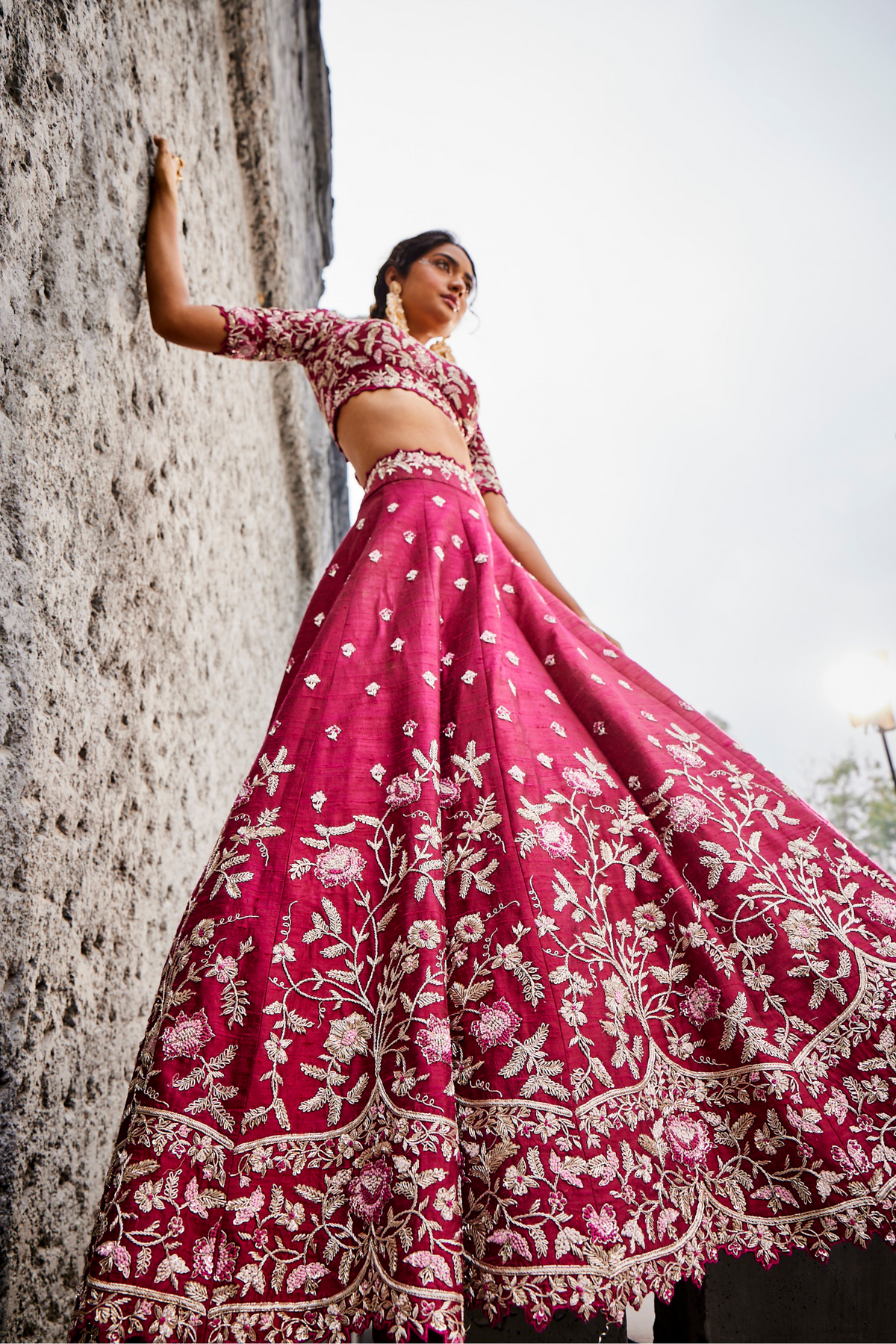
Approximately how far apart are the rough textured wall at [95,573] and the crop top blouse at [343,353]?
244mm

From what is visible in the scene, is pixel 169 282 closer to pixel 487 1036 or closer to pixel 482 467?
pixel 482 467

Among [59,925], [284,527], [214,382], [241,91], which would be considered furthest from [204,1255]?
[284,527]

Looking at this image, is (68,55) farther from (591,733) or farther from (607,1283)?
(607,1283)

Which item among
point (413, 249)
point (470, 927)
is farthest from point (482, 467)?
point (470, 927)

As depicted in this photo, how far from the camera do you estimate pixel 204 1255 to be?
27.7 inches

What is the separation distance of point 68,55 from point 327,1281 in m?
1.56

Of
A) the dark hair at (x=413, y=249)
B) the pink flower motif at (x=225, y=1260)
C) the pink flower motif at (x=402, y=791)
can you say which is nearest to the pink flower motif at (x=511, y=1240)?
the pink flower motif at (x=225, y=1260)

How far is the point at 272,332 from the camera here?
1692 millimetres

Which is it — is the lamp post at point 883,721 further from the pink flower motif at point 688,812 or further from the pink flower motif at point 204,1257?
the pink flower motif at point 204,1257

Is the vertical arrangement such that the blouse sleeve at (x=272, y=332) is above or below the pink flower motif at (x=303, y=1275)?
above

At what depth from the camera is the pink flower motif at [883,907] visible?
911 millimetres

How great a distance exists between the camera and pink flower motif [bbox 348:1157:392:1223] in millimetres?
728

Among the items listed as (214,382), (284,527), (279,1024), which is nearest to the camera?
(279,1024)

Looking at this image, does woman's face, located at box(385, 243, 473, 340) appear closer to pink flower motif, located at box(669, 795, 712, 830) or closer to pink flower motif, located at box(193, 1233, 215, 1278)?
pink flower motif, located at box(669, 795, 712, 830)
